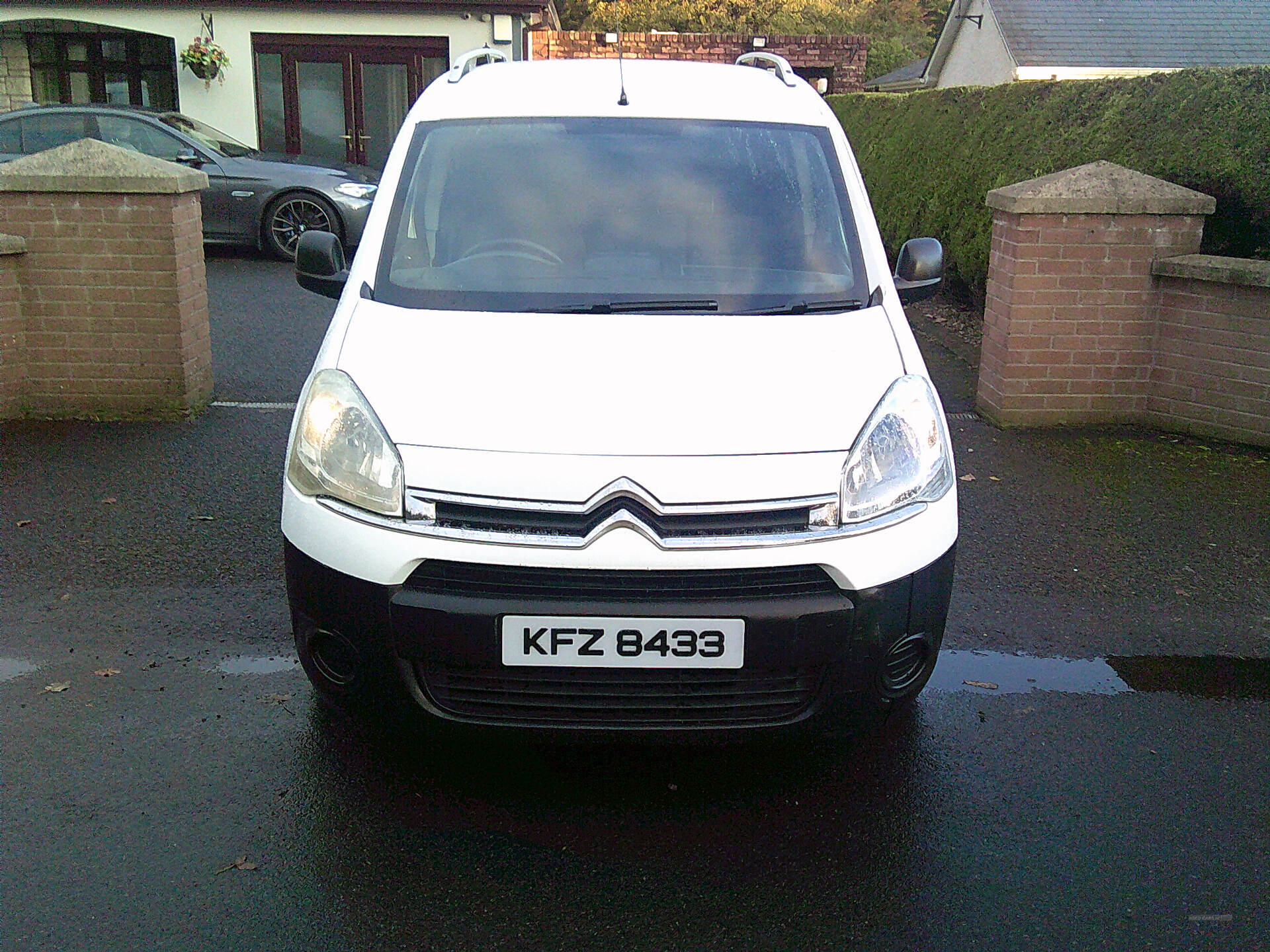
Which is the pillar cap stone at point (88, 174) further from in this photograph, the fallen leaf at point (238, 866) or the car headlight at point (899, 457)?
the car headlight at point (899, 457)

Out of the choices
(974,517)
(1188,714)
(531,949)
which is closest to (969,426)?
(974,517)

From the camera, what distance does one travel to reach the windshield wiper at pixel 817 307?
12.1ft

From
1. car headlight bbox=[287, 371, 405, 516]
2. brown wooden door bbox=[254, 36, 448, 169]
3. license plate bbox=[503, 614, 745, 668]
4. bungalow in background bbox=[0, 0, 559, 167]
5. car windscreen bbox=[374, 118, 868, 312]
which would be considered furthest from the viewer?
brown wooden door bbox=[254, 36, 448, 169]

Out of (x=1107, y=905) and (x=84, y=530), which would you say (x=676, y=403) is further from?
(x=84, y=530)

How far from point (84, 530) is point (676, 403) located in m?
3.28

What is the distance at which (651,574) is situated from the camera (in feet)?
9.36

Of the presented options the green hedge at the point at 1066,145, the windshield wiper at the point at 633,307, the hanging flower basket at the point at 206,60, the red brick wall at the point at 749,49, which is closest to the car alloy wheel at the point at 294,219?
the hanging flower basket at the point at 206,60

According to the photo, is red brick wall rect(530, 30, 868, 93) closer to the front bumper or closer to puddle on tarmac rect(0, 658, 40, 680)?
puddle on tarmac rect(0, 658, 40, 680)

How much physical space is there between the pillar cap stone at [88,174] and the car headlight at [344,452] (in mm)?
3815

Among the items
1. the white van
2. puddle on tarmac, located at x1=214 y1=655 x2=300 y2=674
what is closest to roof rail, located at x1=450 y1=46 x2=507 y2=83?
the white van

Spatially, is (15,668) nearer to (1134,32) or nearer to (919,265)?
(919,265)

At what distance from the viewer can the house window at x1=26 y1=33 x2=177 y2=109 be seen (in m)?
20.2

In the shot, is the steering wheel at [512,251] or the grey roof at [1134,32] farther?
the grey roof at [1134,32]

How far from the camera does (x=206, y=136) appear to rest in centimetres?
1433
